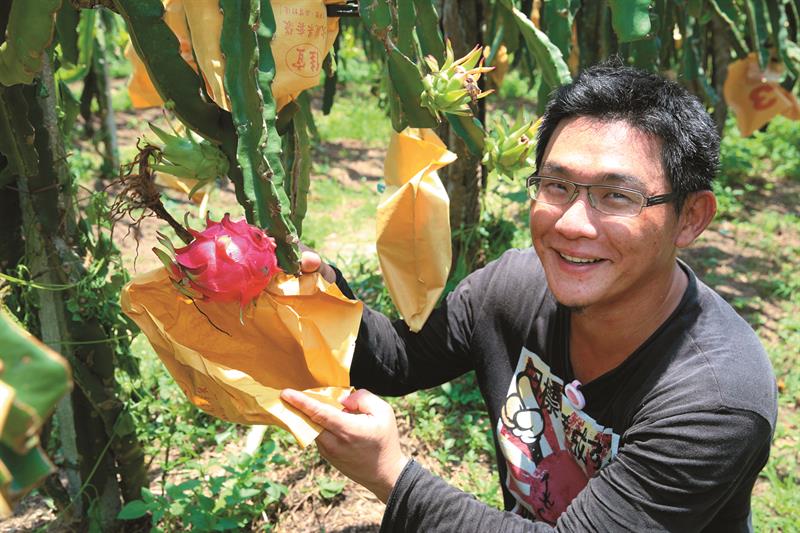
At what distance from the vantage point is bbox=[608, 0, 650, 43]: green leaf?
1.66 m

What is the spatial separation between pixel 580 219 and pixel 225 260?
56cm

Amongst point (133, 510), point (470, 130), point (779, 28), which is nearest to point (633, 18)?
point (470, 130)

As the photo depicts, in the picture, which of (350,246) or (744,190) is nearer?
(350,246)

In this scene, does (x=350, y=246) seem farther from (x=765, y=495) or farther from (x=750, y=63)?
(x=765, y=495)

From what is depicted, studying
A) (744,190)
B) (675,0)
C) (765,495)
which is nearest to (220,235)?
(765,495)

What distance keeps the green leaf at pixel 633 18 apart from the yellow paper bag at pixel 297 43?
2.18ft

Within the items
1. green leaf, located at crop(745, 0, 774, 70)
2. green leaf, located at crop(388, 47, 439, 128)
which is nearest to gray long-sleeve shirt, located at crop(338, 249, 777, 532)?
green leaf, located at crop(388, 47, 439, 128)

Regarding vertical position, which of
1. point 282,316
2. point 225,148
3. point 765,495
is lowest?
point 765,495

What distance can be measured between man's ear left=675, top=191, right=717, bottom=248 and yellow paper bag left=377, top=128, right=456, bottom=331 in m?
0.40

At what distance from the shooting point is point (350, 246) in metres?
4.04

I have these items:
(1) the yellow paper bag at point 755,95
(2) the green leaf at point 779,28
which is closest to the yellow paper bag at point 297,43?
(2) the green leaf at point 779,28

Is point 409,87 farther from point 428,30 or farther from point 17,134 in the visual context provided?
point 17,134

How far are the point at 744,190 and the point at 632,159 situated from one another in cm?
447

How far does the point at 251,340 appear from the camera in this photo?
51.9 inches
